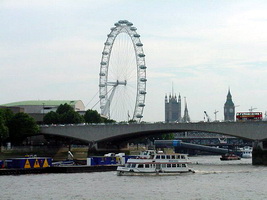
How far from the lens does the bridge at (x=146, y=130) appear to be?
132 metres

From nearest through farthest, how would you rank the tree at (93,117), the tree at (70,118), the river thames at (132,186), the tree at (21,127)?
the river thames at (132,186), the tree at (21,127), the tree at (70,118), the tree at (93,117)

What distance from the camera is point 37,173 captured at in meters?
99.2

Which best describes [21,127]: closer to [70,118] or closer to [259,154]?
[70,118]

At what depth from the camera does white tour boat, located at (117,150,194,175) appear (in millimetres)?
97125

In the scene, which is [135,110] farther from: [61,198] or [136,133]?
[61,198]

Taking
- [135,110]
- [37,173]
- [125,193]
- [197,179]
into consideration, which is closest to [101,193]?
[125,193]

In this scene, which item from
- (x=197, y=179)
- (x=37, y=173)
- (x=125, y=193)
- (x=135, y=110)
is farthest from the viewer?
(x=135, y=110)

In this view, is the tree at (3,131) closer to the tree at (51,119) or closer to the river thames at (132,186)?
the tree at (51,119)

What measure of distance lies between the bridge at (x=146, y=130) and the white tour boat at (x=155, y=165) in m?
34.8

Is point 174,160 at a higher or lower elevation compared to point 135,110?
lower

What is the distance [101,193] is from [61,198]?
6.00 meters

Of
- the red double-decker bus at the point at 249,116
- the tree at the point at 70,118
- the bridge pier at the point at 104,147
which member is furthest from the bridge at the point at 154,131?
the tree at the point at 70,118

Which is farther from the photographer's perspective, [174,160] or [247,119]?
[247,119]

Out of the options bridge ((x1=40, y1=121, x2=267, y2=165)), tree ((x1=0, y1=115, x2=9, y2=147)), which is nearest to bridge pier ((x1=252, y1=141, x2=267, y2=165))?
bridge ((x1=40, y1=121, x2=267, y2=165))
